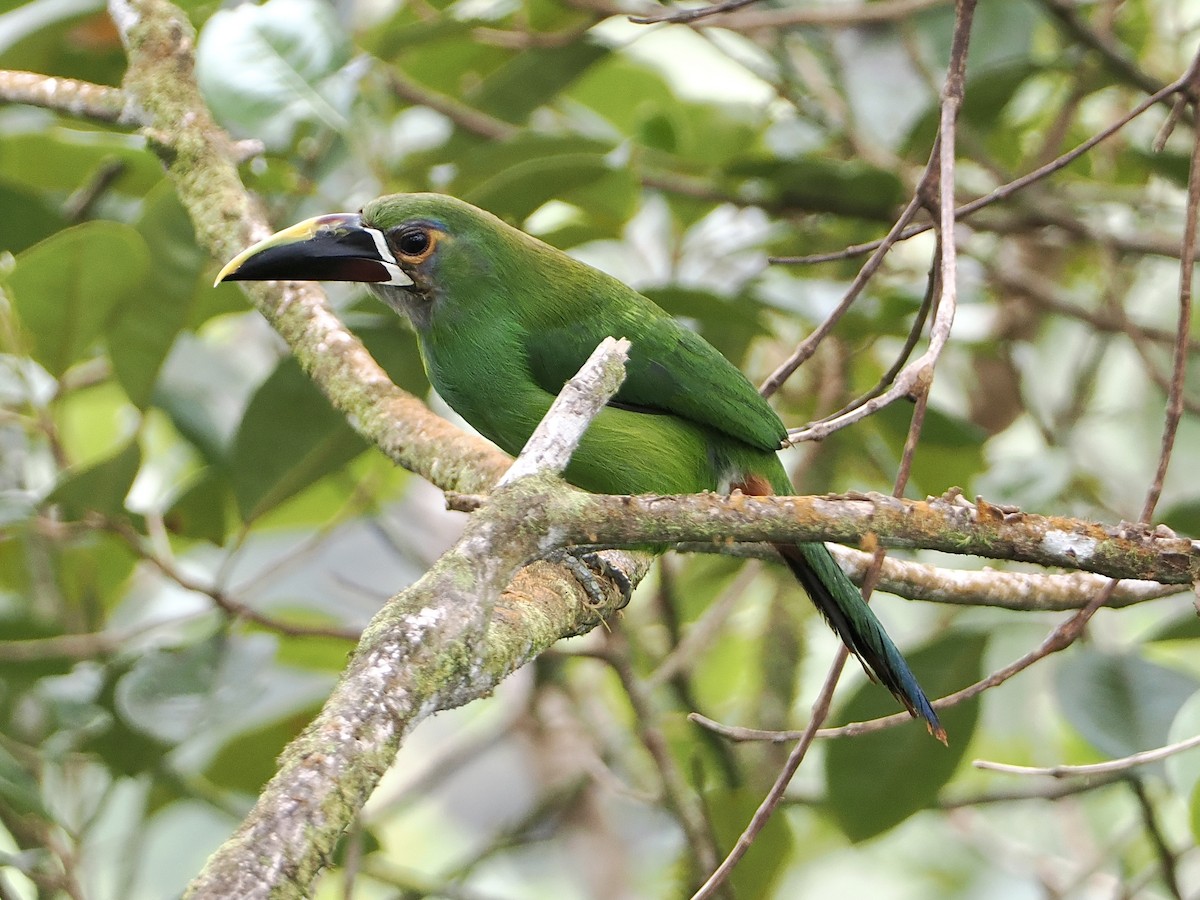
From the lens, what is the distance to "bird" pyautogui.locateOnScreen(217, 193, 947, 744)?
2.55 metres

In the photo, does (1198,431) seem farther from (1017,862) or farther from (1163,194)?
(1017,862)

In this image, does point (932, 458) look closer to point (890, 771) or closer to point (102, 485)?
point (890, 771)

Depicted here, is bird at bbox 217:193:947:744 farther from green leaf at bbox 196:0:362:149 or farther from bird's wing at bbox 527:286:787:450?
green leaf at bbox 196:0:362:149

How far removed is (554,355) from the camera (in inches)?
105

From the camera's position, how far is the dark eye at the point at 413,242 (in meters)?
2.79

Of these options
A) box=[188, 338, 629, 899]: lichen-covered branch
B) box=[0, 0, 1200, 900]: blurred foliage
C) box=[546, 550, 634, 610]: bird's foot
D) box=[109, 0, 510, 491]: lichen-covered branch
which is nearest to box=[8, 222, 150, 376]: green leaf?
box=[0, 0, 1200, 900]: blurred foliage

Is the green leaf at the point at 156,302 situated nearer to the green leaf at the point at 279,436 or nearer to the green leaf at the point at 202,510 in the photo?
the green leaf at the point at 279,436

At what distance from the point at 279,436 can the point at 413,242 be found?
0.55m

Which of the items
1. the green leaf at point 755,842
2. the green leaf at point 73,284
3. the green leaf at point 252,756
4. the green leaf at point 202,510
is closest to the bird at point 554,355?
the green leaf at point 73,284

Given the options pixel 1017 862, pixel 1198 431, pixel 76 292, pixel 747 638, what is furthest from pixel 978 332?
pixel 76 292

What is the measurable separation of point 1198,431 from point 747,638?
5.55 feet

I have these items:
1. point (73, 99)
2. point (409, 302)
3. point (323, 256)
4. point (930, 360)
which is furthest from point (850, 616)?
point (73, 99)

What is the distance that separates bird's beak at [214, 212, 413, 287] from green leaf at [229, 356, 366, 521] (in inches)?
14.1

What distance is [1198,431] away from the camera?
4566 millimetres
